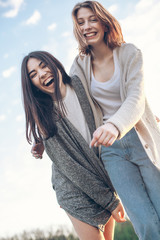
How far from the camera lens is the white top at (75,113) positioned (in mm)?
2586

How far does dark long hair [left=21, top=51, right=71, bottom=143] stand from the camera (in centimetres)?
253

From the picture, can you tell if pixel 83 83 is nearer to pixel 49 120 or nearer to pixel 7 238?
pixel 49 120

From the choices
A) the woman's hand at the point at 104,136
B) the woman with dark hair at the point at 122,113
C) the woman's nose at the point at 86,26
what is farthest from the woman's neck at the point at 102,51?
the woman's hand at the point at 104,136

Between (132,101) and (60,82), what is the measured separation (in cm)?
69

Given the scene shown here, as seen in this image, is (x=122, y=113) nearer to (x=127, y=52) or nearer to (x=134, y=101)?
(x=134, y=101)

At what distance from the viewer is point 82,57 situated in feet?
8.95

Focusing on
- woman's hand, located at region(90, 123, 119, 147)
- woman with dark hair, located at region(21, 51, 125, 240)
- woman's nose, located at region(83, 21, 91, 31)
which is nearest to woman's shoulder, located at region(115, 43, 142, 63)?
woman's nose, located at region(83, 21, 91, 31)

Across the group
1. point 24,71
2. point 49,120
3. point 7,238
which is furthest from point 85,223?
point 7,238

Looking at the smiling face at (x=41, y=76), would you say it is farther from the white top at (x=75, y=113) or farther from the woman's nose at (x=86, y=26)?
the woman's nose at (x=86, y=26)

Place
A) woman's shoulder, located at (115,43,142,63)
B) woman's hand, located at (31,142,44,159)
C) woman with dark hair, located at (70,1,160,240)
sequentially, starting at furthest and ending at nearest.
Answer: woman's hand, located at (31,142,44,159)
woman's shoulder, located at (115,43,142,63)
woman with dark hair, located at (70,1,160,240)

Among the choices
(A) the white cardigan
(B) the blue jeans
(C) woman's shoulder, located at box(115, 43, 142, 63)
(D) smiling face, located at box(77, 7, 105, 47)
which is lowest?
(B) the blue jeans

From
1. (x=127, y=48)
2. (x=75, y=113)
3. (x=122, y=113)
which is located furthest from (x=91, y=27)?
(x=122, y=113)

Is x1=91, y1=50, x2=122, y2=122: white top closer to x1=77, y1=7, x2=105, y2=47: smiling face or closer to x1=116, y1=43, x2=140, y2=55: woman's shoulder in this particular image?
x1=116, y1=43, x2=140, y2=55: woman's shoulder

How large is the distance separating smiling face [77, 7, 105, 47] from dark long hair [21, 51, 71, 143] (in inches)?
13.3
